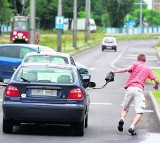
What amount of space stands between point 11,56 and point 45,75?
1327cm

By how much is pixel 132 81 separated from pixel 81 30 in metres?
153

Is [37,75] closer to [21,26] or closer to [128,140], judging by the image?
[128,140]

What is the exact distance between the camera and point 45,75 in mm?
14750

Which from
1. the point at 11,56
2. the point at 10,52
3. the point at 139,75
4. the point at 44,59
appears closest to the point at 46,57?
the point at 44,59

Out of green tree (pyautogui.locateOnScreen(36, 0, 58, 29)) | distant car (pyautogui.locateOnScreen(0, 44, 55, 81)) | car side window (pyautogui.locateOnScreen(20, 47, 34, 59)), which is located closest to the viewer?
distant car (pyautogui.locateOnScreen(0, 44, 55, 81))

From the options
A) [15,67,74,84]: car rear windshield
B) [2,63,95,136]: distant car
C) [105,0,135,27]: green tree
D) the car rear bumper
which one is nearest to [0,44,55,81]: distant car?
[15,67,74,84]: car rear windshield

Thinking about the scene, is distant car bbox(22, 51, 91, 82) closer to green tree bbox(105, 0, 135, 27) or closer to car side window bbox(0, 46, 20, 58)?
car side window bbox(0, 46, 20, 58)

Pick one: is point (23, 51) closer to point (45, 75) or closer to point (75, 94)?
point (45, 75)

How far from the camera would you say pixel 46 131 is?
50.2 feet

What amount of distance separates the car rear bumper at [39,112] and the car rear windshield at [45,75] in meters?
0.54

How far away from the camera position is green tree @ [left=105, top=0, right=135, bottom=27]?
543 feet

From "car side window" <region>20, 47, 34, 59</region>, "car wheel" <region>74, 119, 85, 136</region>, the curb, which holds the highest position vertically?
"car side window" <region>20, 47, 34, 59</region>

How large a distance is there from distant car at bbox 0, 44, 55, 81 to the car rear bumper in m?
13.2

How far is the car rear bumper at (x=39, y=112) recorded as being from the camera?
14.2 meters
